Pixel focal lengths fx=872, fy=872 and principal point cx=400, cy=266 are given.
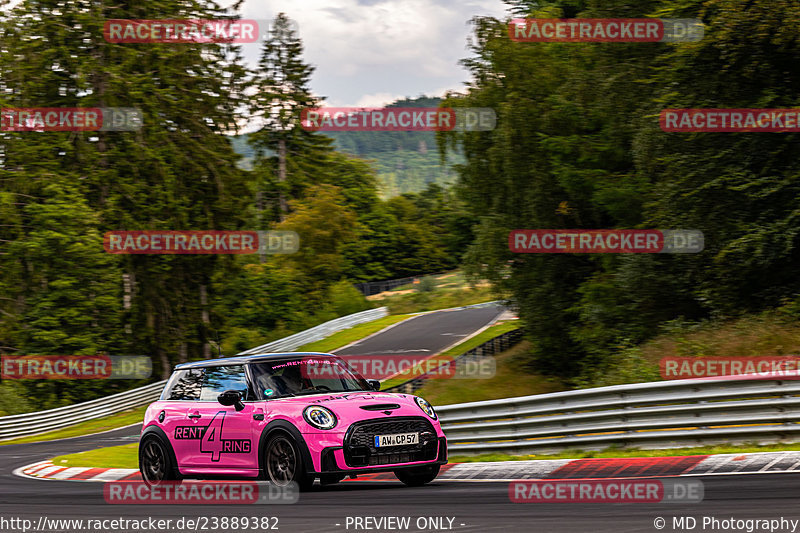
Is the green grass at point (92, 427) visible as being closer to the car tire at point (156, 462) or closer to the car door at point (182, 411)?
the car tire at point (156, 462)

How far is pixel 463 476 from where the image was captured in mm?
10664

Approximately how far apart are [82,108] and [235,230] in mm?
10136

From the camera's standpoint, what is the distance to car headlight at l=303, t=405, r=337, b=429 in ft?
30.7

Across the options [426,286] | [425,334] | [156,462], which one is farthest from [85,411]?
[426,286]

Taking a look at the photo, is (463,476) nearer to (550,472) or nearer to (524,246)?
(550,472)

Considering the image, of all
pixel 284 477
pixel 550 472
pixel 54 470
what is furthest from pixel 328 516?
pixel 54 470

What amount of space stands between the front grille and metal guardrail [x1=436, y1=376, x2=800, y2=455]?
8.78ft

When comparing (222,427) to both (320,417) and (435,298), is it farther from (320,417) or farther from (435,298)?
(435,298)

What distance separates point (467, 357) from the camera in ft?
113

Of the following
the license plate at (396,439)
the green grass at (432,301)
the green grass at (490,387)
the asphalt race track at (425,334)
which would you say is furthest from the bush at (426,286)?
the license plate at (396,439)

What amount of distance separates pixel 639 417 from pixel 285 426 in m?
4.57

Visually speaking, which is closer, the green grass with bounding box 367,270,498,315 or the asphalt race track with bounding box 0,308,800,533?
the asphalt race track with bounding box 0,308,800,533

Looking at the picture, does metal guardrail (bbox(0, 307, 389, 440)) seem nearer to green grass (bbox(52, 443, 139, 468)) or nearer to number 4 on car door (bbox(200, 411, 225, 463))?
green grass (bbox(52, 443, 139, 468))

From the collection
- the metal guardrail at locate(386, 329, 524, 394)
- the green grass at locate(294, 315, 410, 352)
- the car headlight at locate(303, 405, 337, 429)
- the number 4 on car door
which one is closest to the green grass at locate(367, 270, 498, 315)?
the green grass at locate(294, 315, 410, 352)
